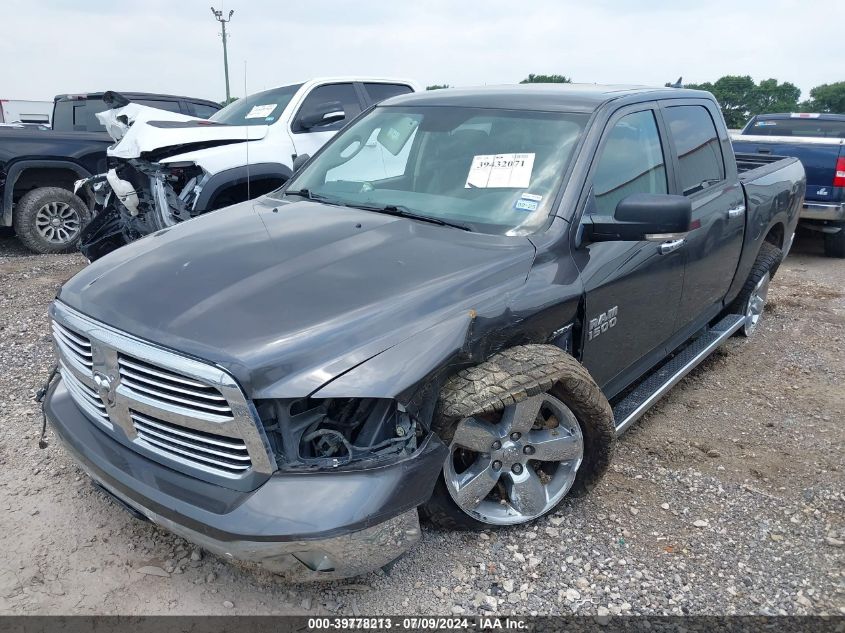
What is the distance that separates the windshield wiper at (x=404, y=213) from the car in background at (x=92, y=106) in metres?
6.84

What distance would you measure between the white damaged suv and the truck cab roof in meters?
2.14

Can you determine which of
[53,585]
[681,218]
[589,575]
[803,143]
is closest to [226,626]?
[53,585]

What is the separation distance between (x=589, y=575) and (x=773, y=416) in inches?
83.7

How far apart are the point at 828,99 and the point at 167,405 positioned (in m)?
42.5

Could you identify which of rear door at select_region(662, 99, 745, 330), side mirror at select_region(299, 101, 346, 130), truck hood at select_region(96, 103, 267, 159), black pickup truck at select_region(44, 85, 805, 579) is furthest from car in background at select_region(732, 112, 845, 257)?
truck hood at select_region(96, 103, 267, 159)

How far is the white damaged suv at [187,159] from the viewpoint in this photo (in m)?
5.75

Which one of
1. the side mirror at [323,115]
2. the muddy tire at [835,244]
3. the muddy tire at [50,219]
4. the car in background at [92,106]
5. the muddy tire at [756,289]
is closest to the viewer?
the muddy tire at [756,289]

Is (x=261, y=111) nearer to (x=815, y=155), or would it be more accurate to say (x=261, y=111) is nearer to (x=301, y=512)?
(x=301, y=512)

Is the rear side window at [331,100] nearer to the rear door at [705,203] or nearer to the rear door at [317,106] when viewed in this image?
the rear door at [317,106]

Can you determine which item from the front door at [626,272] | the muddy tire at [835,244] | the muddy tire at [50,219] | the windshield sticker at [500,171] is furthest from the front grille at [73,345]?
the muddy tire at [835,244]

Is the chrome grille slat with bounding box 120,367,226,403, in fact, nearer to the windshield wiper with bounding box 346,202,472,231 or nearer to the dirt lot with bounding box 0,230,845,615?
the dirt lot with bounding box 0,230,845,615

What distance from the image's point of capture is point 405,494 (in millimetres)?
2168

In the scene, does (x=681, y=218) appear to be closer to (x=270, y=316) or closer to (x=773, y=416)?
(x=270, y=316)

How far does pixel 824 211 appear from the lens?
7879 millimetres
